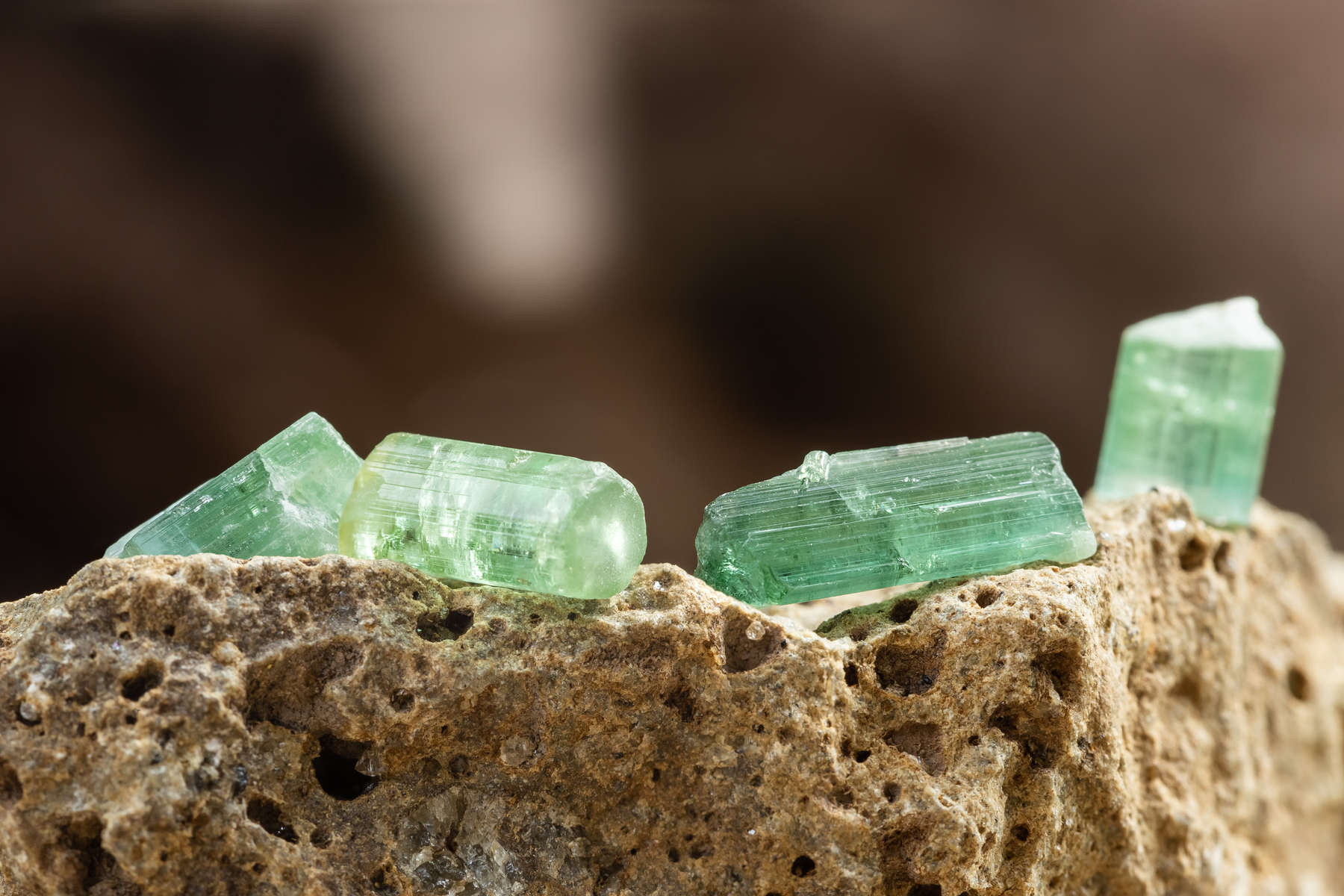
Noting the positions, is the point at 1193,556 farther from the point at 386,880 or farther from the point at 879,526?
the point at 386,880

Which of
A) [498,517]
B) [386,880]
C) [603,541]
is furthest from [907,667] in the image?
[386,880]

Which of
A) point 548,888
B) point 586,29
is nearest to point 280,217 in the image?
point 586,29

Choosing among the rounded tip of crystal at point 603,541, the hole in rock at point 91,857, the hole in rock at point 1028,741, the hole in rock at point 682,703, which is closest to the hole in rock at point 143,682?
the hole in rock at point 91,857

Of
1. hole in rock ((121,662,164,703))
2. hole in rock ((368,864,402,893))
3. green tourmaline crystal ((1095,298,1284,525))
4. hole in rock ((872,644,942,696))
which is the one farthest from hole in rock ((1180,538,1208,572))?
hole in rock ((121,662,164,703))

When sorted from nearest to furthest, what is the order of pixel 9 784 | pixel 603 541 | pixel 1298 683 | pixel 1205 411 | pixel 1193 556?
pixel 9 784, pixel 603 541, pixel 1193 556, pixel 1205 411, pixel 1298 683

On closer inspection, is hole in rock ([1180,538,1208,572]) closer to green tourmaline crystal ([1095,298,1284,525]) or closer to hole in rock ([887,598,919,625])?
green tourmaline crystal ([1095,298,1284,525])
